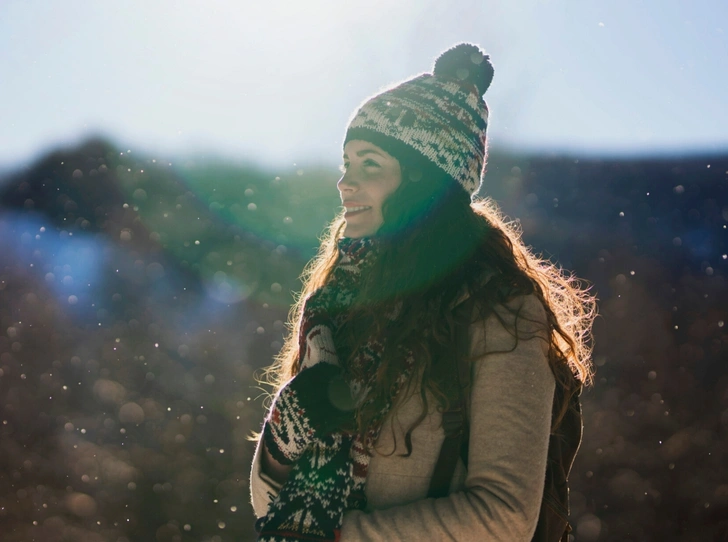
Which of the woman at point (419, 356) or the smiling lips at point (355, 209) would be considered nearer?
the woman at point (419, 356)

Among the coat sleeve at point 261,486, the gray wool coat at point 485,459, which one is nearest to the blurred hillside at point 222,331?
the coat sleeve at point 261,486

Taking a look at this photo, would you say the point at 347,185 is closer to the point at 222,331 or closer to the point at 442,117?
the point at 442,117

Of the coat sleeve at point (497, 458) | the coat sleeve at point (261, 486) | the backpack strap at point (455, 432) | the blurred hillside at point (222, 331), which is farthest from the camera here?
the blurred hillside at point (222, 331)

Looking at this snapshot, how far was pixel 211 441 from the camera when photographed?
5.35 m

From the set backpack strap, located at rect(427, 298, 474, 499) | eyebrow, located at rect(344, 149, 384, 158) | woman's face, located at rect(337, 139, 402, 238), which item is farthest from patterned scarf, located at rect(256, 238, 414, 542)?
eyebrow, located at rect(344, 149, 384, 158)

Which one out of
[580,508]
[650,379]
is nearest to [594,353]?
[650,379]

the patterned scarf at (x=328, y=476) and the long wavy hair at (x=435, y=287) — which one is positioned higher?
the long wavy hair at (x=435, y=287)

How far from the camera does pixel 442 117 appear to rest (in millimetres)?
1732

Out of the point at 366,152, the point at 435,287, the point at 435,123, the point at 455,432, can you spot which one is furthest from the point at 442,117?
the point at 455,432

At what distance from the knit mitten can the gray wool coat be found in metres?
0.11

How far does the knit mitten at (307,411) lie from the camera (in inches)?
55.5

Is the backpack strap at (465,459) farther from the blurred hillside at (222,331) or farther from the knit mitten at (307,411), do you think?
the blurred hillside at (222,331)

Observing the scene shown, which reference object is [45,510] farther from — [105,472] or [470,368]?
[470,368]

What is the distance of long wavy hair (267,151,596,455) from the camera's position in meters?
1.40
